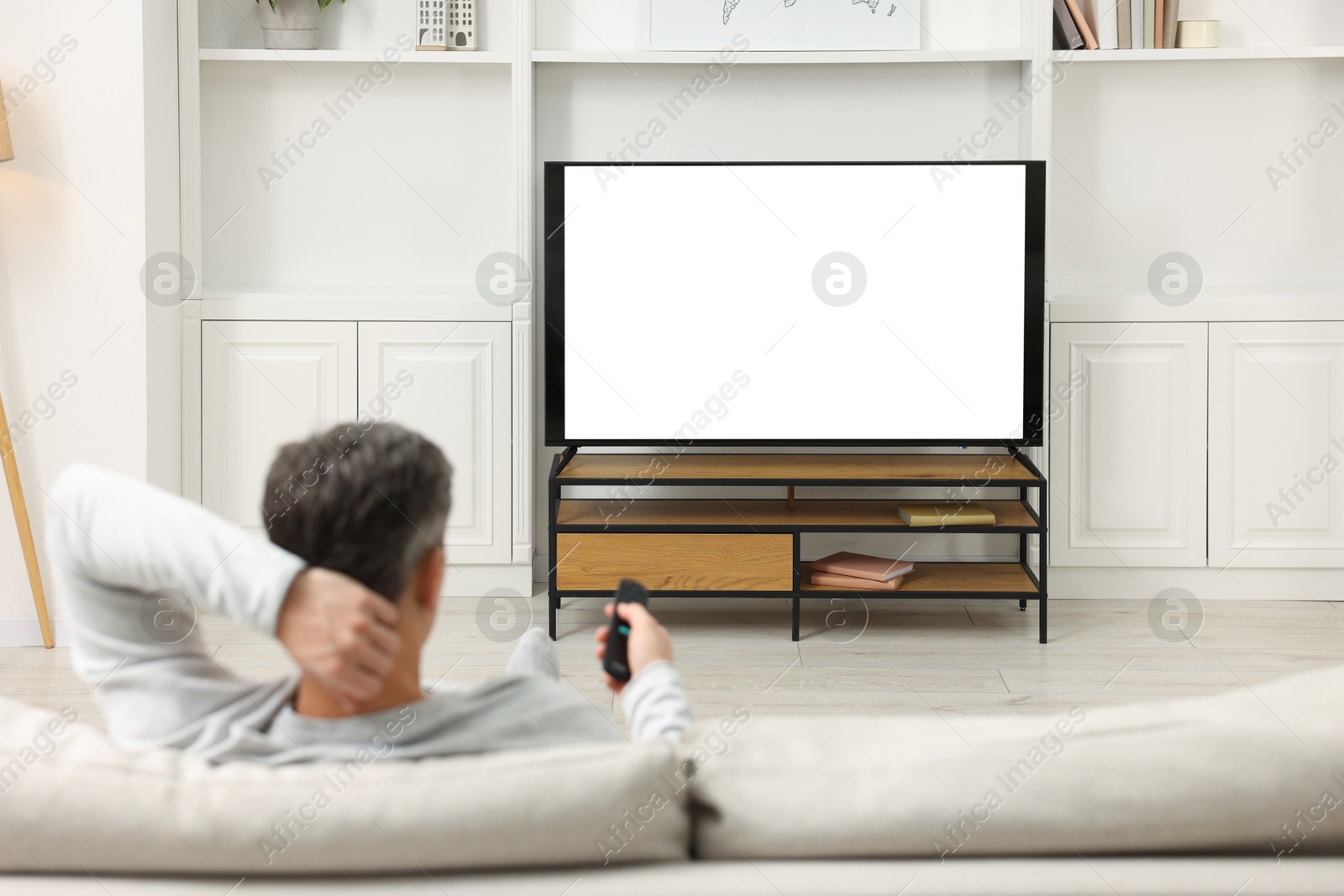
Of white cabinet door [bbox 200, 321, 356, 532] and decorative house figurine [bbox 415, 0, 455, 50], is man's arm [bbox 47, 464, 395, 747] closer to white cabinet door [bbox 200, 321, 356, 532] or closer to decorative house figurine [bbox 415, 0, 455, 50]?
white cabinet door [bbox 200, 321, 356, 532]

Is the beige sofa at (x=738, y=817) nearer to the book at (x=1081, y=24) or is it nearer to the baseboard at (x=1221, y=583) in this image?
the baseboard at (x=1221, y=583)

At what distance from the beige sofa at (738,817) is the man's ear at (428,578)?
6.7 inches

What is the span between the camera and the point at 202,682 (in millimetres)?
886

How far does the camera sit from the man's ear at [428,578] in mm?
886

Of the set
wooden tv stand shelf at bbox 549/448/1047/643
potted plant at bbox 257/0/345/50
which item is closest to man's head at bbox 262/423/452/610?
wooden tv stand shelf at bbox 549/448/1047/643

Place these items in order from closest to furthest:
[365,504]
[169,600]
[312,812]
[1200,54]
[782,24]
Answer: [312,812] → [365,504] → [169,600] → [1200,54] → [782,24]

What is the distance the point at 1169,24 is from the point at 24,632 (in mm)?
3826

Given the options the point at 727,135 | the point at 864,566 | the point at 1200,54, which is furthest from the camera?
the point at 727,135

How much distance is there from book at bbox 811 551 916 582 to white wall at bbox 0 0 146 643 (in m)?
1.97

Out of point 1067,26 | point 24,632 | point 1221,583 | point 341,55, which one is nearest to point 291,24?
point 341,55

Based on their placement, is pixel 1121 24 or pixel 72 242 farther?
pixel 1121 24

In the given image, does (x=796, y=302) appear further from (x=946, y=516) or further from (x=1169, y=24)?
(x=1169, y=24)

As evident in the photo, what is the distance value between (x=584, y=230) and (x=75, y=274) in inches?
54.8

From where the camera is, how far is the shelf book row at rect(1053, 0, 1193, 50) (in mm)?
3309
